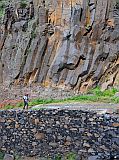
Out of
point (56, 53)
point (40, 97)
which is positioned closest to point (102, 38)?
point (56, 53)

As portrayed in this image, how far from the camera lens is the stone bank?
1594 cm

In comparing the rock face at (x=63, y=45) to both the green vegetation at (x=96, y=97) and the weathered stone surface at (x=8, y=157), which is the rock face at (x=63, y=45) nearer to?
the green vegetation at (x=96, y=97)

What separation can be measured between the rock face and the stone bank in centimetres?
1207

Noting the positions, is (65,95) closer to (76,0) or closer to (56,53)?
(56,53)

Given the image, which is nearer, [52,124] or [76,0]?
[52,124]

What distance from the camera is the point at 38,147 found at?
17.7m

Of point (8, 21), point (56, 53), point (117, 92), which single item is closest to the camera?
point (117, 92)

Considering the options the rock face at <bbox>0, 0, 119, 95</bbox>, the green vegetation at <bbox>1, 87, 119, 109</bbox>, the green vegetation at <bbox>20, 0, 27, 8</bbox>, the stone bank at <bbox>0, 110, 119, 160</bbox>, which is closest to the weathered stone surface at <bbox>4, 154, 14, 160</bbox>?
the stone bank at <bbox>0, 110, 119, 160</bbox>

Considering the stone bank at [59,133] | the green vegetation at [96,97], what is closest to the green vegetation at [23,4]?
the green vegetation at [96,97]

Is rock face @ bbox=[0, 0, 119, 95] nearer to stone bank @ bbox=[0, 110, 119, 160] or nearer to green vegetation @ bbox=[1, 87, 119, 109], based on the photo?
green vegetation @ bbox=[1, 87, 119, 109]

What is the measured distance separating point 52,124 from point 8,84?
18.9 metres

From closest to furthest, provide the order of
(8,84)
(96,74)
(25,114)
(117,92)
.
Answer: (25,114) < (117,92) < (96,74) < (8,84)

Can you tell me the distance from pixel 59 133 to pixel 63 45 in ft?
54.1

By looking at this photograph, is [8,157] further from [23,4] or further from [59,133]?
[23,4]
